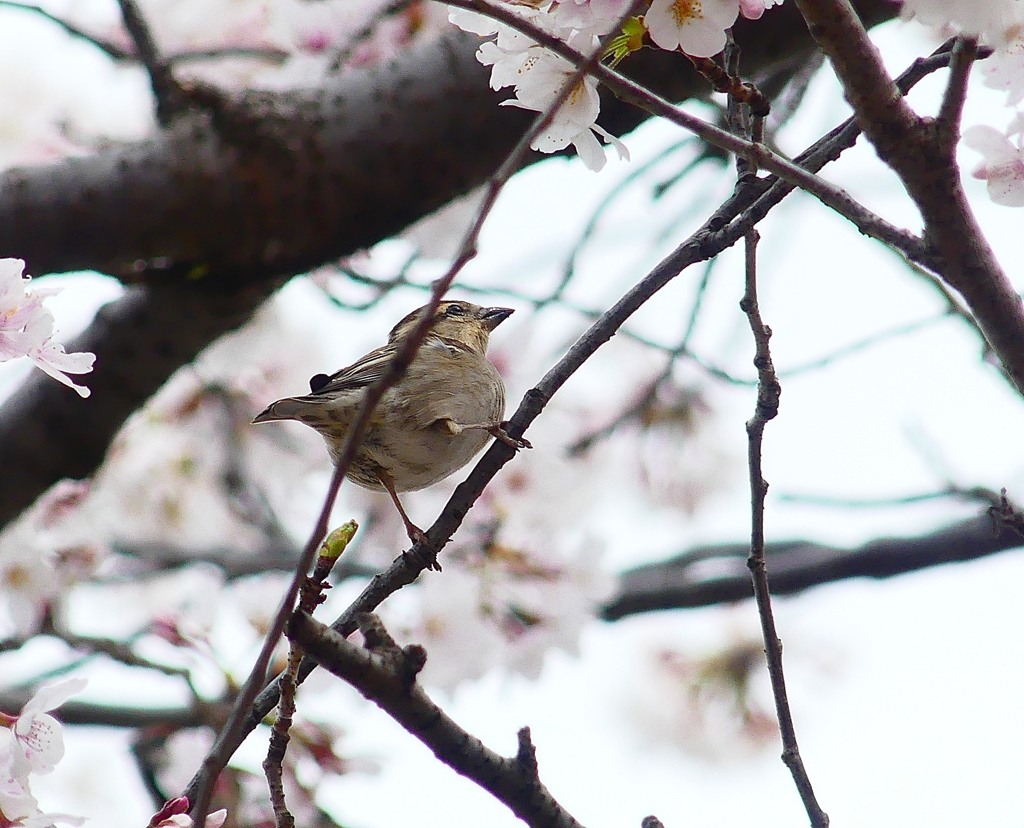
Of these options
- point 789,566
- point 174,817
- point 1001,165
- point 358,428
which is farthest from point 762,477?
point 789,566

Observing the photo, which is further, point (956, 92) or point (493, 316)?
point (493, 316)

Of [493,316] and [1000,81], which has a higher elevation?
[493,316]

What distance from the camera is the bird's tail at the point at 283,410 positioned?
2570 mm

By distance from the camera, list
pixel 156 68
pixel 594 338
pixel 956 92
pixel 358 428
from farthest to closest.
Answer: pixel 156 68 < pixel 594 338 < pixel 956 92 < pixel 358 428

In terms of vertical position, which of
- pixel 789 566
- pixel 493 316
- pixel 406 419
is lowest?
pixel 406 419

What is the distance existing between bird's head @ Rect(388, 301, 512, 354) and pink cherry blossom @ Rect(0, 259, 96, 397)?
70.1 inches

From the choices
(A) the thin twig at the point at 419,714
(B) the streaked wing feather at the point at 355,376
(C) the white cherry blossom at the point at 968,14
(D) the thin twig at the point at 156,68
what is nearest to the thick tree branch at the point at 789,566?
(B) the streaked wing feather at the point at 355,376

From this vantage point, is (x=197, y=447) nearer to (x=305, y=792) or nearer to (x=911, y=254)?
(x=305, y=792)

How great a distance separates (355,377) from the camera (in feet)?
9.07

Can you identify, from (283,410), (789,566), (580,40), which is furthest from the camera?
(789,566)

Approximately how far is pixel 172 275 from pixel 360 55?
1.06m

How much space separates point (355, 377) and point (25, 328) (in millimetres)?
1251

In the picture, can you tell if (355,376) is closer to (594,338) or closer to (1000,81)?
(594,338)

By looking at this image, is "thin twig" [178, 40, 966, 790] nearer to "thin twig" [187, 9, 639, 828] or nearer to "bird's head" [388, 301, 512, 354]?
"thin twig" [187, 9, 639, 828]
